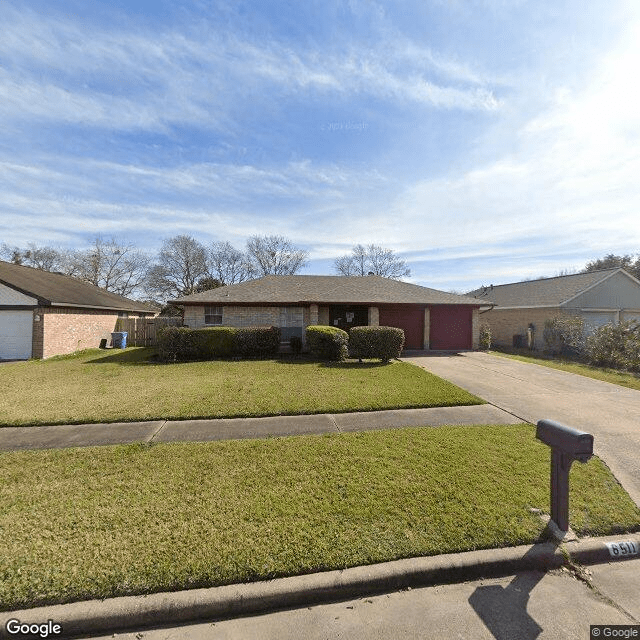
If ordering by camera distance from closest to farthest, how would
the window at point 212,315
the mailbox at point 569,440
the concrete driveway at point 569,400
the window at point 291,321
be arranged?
1. the mailbox at point 569,440
2. the concrete driveway at point 569,400
3. the window at point 212,315
4. the window at point 291,321

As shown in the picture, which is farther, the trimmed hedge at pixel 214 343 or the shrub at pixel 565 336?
the shrub at pixel 565 336

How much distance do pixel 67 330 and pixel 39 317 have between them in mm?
1672

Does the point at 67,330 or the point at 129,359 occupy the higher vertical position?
the point at 67,330

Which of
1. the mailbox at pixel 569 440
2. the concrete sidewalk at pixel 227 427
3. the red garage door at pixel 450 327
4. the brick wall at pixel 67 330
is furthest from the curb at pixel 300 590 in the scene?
the brick wall at pixel 67 330

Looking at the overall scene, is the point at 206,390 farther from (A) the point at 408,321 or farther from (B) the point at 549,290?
(B) the point at 549,290

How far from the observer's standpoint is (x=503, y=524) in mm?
3045

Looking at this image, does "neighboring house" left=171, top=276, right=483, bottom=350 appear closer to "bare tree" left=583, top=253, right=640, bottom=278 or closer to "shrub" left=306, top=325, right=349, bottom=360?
"shrub" left=306, top=325, right=349, bottom=360

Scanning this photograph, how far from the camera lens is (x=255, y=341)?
13.5 meters

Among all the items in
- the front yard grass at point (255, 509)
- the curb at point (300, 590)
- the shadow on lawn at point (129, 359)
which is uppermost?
the shadow on lawn at point (129, 359)

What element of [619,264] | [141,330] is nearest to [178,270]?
[141,330]

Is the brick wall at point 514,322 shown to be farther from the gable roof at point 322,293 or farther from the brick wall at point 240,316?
the brick wall at point 240,316

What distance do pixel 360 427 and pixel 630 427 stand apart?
5074 mm

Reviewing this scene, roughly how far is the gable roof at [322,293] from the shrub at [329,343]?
2.80m

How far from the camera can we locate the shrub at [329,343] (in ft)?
40.5
